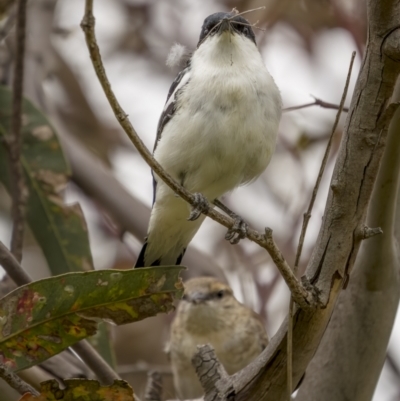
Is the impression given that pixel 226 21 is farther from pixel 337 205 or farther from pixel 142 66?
pixel 142 66

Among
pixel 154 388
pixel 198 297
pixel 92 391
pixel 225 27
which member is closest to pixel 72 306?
pixel 92 391

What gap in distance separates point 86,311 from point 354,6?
2675 mm

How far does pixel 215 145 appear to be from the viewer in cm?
268

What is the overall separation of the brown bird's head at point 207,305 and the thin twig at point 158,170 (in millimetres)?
2141

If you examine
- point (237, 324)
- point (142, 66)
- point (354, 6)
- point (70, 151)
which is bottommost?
point (237, 324)

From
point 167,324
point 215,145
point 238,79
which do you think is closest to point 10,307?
point 215,145

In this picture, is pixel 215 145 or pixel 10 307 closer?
pixel 10 307

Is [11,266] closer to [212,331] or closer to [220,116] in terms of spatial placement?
[220,116]

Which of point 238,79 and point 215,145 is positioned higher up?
point 238,79

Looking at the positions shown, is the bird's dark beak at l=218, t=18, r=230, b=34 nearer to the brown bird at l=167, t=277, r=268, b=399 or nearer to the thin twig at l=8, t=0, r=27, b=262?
the thin twig at l=8, t=0, r=27, b=262

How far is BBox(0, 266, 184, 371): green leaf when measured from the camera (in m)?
2.12

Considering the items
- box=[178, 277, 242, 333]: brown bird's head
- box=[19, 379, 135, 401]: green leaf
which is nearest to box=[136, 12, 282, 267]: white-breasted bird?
box=[19, 379, 135, 401]: green leaf

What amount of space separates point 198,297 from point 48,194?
1.09 metres

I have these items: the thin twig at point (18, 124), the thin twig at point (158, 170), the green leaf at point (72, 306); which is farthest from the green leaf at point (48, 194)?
the thin twig at point (158, 170)
